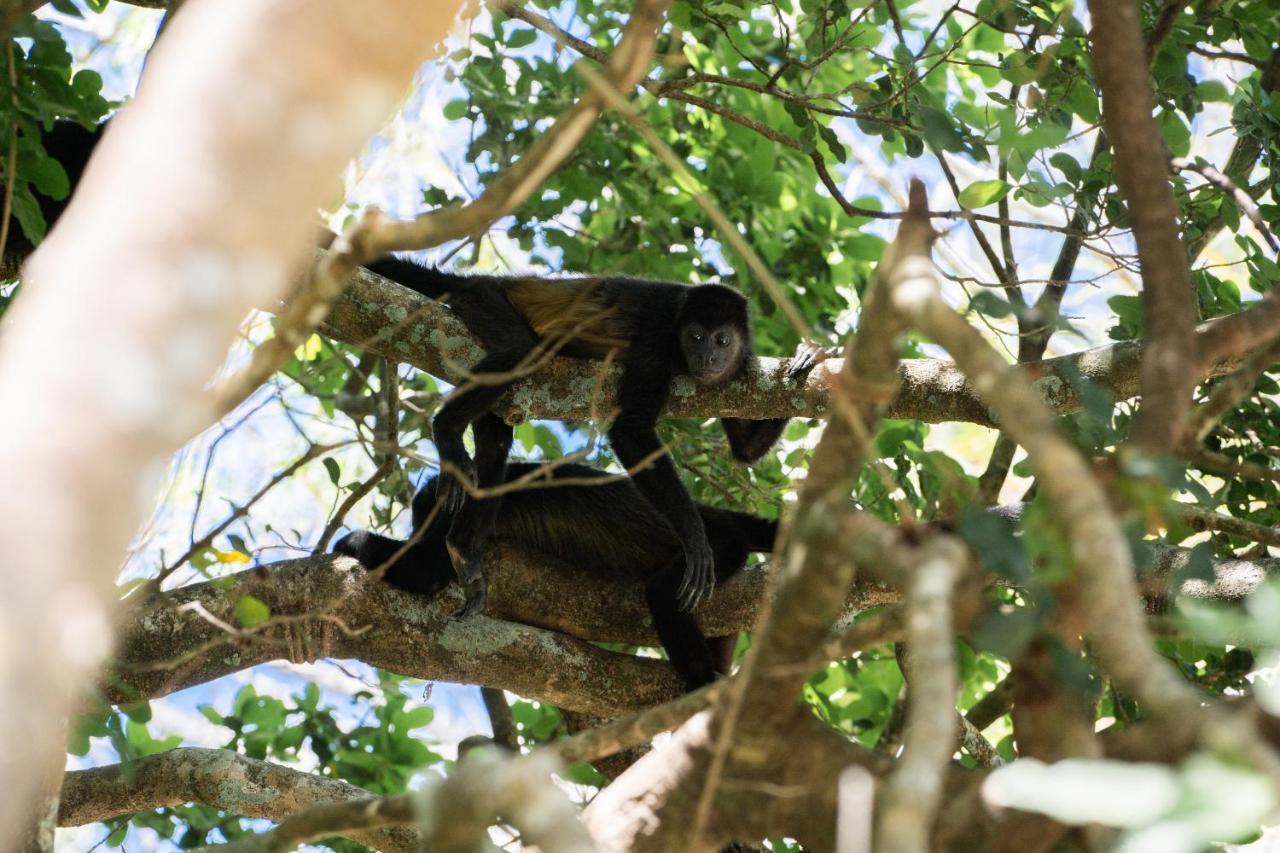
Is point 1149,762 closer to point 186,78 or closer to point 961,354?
point 961,354

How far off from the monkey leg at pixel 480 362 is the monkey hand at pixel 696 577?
1.02 meters

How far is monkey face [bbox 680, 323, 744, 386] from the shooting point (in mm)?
5711

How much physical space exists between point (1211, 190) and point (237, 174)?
4.09 metres

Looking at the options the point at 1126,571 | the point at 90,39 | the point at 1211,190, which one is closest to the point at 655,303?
the point at 1211,190

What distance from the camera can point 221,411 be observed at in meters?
2.13

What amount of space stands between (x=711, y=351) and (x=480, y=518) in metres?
1.32

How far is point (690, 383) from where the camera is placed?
5.85 metres

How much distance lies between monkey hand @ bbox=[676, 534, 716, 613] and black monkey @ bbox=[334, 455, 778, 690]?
2.0 inches

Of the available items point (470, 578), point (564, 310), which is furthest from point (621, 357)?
point (470, 578)

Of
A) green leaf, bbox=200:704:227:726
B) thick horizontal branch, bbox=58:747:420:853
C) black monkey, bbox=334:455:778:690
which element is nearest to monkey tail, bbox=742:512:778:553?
black monkey, bbox=334:455:778:690

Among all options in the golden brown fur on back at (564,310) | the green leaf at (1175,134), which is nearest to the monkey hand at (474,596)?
the golden brown fur on back at (564,310)

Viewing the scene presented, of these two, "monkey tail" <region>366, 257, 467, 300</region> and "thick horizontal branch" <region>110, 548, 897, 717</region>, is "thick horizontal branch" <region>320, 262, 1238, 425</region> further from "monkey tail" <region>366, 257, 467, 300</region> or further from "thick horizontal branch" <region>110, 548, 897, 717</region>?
"thick horizontal branch" <region>110, 548, 897, 717</region>

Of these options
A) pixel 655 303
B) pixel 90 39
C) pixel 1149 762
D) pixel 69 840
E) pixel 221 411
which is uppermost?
Answer: pixel 90 39

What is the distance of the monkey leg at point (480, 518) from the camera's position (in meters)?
5.26
